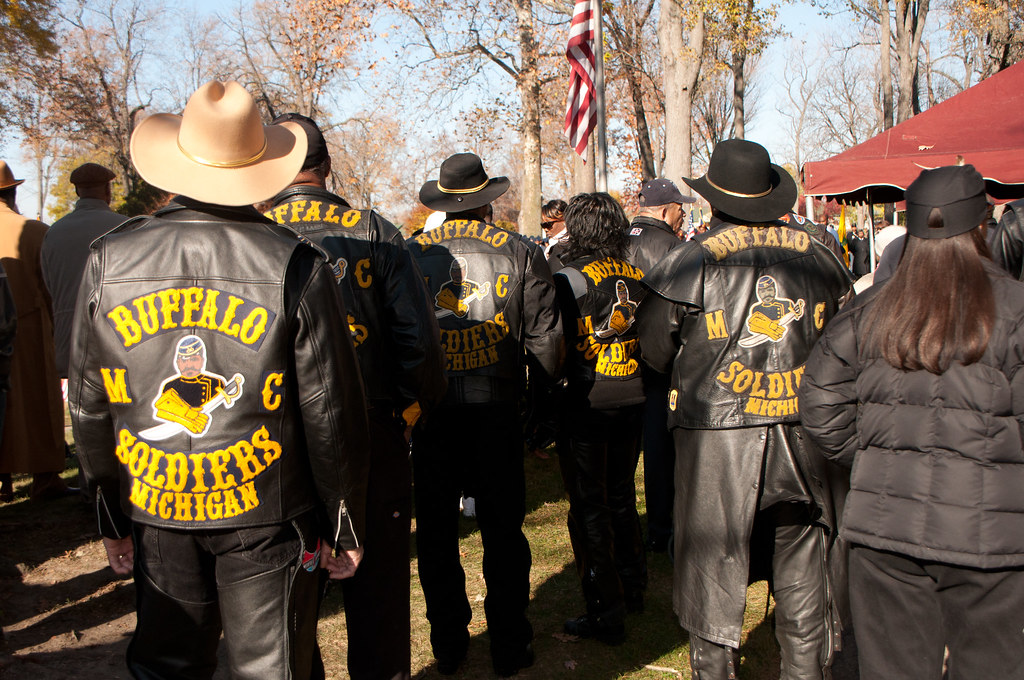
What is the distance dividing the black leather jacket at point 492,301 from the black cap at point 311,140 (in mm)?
908

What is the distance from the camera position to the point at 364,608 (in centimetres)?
309

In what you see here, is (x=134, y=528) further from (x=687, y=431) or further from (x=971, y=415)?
(x=971, y=415)

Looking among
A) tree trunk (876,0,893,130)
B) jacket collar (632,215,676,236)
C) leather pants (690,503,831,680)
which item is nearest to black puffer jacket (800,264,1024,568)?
leather pants (690,503,831,680)

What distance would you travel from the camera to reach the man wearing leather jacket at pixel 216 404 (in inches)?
88.3

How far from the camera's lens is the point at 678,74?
14195mm

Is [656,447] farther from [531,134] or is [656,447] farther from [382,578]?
[531,134]

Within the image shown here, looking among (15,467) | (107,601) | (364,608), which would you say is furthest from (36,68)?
(364,608)

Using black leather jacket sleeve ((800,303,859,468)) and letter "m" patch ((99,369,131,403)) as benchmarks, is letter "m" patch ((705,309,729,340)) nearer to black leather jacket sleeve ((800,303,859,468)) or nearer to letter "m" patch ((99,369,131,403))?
black leather jacket sleeve ((800,303,859,468))

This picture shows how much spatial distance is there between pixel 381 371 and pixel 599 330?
1.50 meters

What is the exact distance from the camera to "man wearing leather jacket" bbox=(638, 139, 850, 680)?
3.16 metres

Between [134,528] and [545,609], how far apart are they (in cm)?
272

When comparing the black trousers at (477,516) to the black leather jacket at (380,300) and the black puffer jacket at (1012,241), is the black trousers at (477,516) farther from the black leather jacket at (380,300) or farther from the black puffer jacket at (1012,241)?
the black puffer jacket at (1012,241)

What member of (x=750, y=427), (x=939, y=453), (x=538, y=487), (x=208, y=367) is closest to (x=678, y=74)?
(x=538, y=487)

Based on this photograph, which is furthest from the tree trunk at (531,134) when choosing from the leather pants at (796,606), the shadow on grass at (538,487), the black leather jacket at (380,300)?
the leather pants at (796,606)
